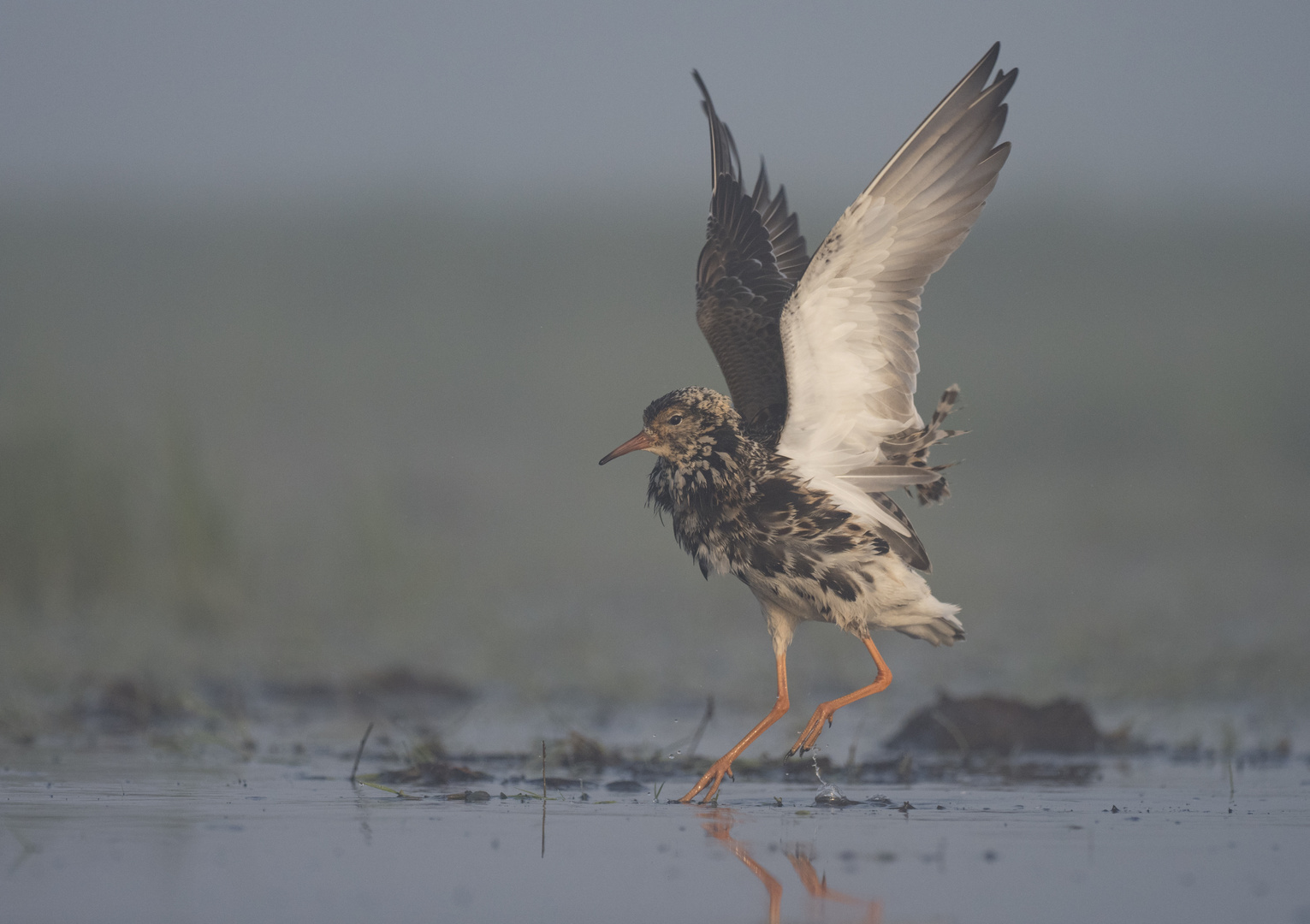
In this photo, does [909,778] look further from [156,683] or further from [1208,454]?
[1208,454]

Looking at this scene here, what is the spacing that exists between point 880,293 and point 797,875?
246 centimetres

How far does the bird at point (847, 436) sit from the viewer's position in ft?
17.7

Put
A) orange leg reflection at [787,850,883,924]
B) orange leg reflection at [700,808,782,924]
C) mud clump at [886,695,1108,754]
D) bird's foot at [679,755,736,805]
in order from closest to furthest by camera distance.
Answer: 1. orange leg reflection at [787,850,883,924]
2. orange leg reflection at [700,808,782,924]
3. bird's foot at [679,755,736,805]
4. mud clump at [886,695,1108,754]

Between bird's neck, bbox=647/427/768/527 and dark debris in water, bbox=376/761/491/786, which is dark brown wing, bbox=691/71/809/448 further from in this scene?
dark debris in water, bbox=376/761/491/786

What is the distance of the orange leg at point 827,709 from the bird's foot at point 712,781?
30cm

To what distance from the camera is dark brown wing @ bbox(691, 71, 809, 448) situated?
6.43 metres

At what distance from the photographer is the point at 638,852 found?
Result: 4.00 metres

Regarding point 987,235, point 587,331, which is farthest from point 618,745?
point 987,235

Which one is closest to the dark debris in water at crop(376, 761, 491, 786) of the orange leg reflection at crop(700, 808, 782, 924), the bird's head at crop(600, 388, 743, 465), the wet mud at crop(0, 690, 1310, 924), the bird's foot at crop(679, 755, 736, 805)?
the wet mud at crop(0, 690, 1310, 924)

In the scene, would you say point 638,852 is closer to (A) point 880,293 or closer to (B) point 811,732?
(B) point 811,732

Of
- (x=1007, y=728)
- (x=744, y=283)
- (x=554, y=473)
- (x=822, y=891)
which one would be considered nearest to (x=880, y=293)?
(x=744, y=283)

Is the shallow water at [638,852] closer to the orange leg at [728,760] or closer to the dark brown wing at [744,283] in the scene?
the orange leg at [728,760]

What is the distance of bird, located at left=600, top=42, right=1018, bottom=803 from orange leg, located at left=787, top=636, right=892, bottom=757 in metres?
0.01

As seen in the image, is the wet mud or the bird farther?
the bird
